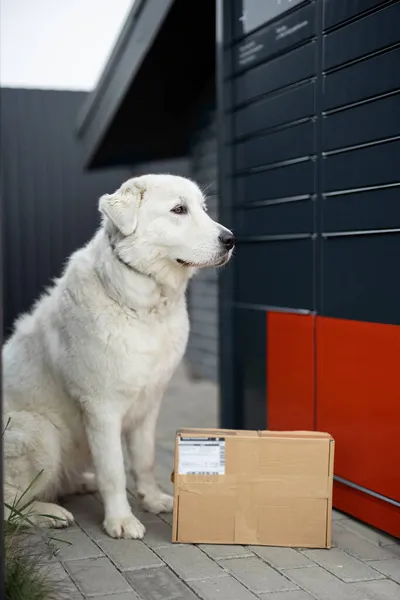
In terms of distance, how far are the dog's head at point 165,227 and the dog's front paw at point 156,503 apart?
1158mm

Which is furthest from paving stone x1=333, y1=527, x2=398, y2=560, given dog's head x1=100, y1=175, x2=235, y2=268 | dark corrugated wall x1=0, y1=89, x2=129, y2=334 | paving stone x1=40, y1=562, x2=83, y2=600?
dark corrugated wall x1=0, y1=89, x2=129, y2=334

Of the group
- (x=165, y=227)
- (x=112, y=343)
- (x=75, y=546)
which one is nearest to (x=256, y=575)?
(x=75, y=546)

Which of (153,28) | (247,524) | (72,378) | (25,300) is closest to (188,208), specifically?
(72,378)

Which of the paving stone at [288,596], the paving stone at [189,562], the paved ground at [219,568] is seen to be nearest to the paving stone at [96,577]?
the paved ground at [219,568]

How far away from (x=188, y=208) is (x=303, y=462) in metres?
1.12

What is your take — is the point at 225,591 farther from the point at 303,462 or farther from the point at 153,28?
the point at 153,28

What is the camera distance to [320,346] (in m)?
3.48

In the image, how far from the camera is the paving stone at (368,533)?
9.93 ft

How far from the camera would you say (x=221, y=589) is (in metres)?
2.55

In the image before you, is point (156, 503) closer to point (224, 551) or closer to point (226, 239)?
point (224, 551)

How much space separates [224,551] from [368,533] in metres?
0.66

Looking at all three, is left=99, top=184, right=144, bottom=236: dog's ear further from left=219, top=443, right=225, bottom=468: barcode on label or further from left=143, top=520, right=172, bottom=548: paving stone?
left=143, top=520, right=172, bottom=548: paving stone

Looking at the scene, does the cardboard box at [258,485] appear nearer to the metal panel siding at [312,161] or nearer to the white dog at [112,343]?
the white dog at [112,343]

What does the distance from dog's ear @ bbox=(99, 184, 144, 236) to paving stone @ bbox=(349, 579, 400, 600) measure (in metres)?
1.58
